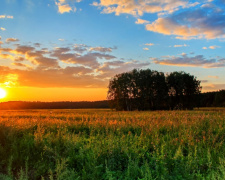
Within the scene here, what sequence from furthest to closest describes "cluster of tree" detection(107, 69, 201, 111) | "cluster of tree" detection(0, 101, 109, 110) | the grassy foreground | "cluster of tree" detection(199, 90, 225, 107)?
"cluster of tree" detection(199, 90, 225, 107)
"cluster of tree" detection(0, 101, 109, 110)
"cluster of tree" detection(107, 69, 201, 111)
the grassy foreground

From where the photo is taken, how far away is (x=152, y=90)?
60.8 meters

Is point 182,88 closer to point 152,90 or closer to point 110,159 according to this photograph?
point 152,90

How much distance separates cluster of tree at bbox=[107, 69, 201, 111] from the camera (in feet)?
195

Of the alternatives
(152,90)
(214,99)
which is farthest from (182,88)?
(214,99)

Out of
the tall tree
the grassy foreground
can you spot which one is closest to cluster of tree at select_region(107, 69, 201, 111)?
the tall tree

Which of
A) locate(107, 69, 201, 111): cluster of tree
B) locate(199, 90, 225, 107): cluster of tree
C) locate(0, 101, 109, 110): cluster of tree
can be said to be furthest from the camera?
locate(199, 90, 225, 107): cluster of tree

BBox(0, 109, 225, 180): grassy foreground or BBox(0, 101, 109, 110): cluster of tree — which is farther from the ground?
BBox(0, 101, 109, 110): cluster of tree

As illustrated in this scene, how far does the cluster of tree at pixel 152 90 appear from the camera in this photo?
195 ft

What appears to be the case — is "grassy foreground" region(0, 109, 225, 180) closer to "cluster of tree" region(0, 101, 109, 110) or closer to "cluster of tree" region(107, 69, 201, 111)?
"cluster of tree" region(107, 69, 201, 111)

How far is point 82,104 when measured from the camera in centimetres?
10244

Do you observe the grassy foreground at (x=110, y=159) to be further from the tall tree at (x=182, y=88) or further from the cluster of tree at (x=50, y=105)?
the cluster of tree at (x=50, y=105)

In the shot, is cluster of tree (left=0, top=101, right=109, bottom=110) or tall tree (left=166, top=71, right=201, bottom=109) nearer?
tall tree (left=166, top=71, right=201, bottom=109)

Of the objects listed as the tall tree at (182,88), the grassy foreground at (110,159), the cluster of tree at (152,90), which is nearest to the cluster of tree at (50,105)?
the cluster of tree at (152,90)

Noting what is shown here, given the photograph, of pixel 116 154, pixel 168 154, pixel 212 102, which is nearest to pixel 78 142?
pixel 116 154
